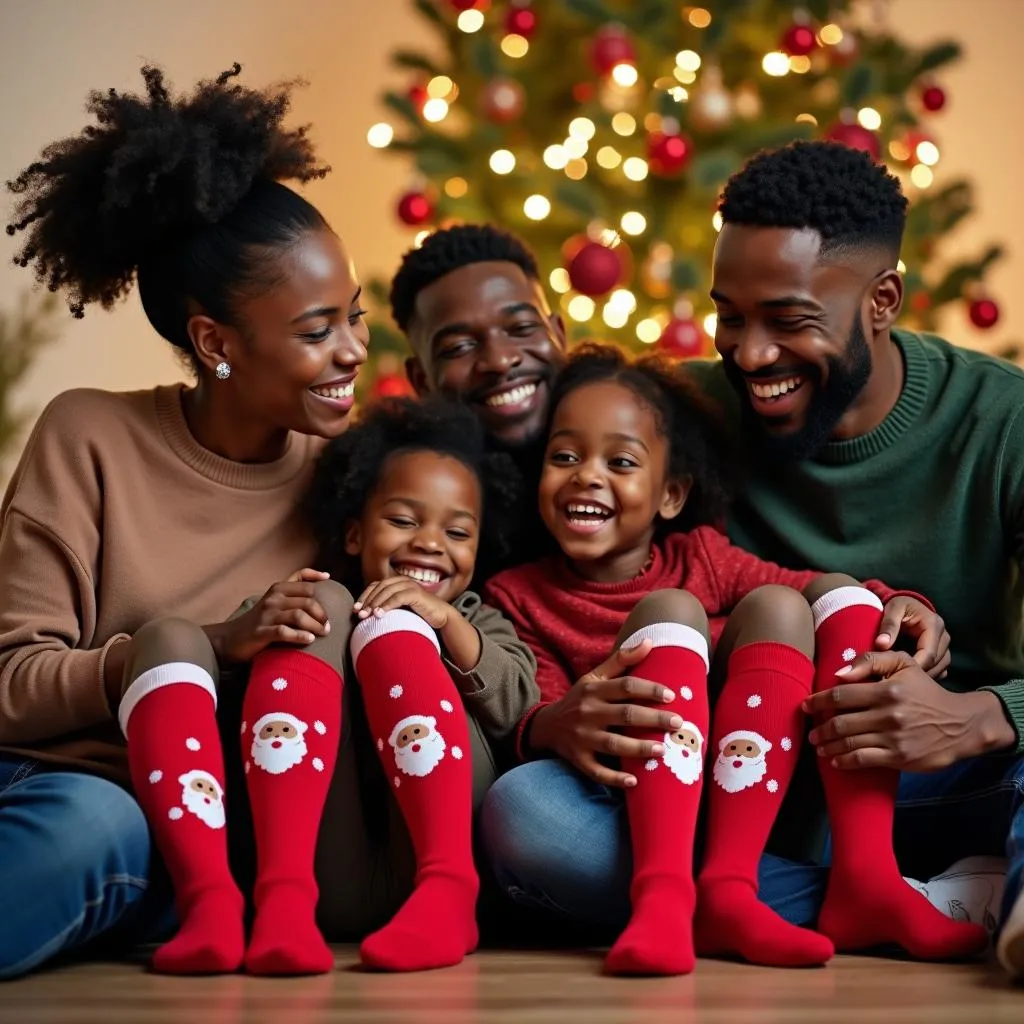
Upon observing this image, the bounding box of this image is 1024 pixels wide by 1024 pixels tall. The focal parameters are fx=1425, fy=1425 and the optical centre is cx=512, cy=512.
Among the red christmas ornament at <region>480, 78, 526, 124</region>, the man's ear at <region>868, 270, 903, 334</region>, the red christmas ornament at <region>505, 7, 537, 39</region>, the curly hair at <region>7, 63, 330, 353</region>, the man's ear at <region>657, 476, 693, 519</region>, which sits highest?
the red christmas ornament at <region>505, 7, 537, 39</region>

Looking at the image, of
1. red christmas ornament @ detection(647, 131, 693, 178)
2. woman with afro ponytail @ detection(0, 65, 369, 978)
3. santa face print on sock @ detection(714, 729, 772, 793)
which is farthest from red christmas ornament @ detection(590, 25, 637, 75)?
santa face print on sock @ detection(714, 729, 772, 793)

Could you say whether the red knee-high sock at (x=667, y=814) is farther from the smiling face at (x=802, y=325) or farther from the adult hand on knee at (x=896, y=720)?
the smiling face at (x=802, y=325)

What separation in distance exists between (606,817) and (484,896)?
230 millimetres

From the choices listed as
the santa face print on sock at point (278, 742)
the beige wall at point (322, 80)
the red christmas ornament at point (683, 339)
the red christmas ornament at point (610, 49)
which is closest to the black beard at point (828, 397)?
the santa face print on sock at point (278, 742)

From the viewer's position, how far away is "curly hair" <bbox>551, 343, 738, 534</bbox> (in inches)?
82.9

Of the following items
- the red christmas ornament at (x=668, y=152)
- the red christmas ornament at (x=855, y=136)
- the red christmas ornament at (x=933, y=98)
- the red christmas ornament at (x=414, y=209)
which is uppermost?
the red christmas ornament at (x=933, y=98)

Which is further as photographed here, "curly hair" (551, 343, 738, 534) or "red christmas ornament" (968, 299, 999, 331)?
"red christmas ornament" (968, 299, 999, 331)

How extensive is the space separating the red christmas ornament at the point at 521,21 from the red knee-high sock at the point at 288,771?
236 centimetres

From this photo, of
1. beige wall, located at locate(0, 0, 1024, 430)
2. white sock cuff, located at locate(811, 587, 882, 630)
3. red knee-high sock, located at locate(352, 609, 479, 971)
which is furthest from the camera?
beige wall, located at locate(0, 0, 1024, 430)

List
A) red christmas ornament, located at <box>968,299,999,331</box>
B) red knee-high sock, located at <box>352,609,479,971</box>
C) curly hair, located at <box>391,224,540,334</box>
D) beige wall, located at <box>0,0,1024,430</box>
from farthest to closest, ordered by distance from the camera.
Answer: beige wall, located at <box>0,0,1024,430</box> < red christmas ornament, located at <box>968,299,999,331</box> < curly hair, located at <box>391,224,540,334</box> < red knee-high sock, located at <box>352,609,479,971</box>

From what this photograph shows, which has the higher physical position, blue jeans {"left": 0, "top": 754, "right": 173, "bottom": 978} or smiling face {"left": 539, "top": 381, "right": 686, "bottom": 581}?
smiling face {"left": 539, "top": 381, "right": 686, "bottom": 581}

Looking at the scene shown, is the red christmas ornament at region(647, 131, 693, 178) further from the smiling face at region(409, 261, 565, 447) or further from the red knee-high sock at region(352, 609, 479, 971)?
the red knee-high sock at region(352, 609, 479, 971)

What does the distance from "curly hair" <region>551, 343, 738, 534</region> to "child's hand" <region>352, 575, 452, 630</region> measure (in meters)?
0.48

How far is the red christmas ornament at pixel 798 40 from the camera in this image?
357cm
